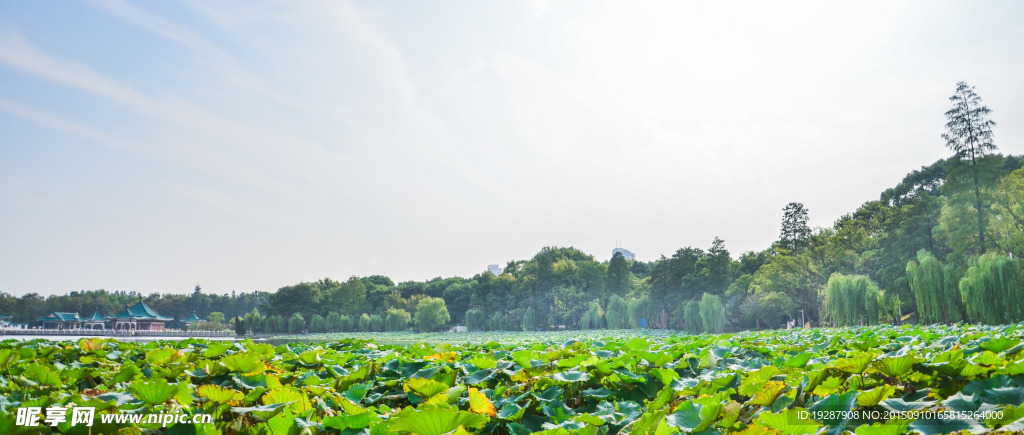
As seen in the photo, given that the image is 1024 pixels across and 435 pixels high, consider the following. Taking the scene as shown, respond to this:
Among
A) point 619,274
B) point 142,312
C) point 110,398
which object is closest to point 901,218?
point 619,274

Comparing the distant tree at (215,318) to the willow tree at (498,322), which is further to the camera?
the distant tree at (215,318)

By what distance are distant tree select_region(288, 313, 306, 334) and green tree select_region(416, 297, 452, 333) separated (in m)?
13.8

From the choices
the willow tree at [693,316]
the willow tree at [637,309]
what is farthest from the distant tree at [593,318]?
the willow tree at [693,316]

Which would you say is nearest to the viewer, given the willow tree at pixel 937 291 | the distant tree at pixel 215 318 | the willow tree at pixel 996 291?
the willow tree at pixel 996 291

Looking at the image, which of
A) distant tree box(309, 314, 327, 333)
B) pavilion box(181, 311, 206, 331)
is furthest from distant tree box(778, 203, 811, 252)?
pavilion box(181, 311, 206, 331)

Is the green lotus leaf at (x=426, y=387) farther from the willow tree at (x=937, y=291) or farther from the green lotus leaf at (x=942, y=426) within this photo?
the willow tree at (x=937, y=291)

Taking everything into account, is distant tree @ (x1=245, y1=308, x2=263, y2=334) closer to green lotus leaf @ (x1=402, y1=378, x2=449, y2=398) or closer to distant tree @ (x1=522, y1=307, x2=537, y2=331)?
distant tree @ (x1=522, y1=307, x2=537, y2=331)

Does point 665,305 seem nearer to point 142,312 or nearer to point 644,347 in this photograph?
point 644,347

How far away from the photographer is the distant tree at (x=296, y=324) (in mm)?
62281

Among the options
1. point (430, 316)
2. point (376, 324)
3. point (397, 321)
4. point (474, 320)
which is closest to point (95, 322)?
point (376, 324)

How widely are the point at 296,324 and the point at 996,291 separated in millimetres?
60424

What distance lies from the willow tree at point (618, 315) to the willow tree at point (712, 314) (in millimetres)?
13835

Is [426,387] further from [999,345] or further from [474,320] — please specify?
[474,320]

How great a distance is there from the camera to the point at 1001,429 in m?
1.38
